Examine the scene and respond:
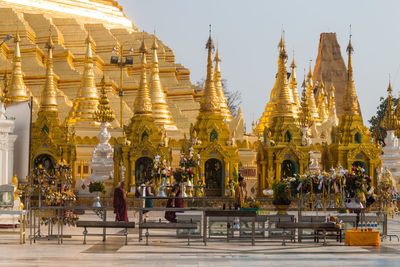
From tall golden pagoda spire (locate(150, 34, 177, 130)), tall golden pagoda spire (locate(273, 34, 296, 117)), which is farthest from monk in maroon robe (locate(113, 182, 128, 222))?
tall golden pagoda spire (locate(150, 34, 177, 130))

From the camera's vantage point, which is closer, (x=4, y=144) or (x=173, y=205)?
(x=173, y=205)

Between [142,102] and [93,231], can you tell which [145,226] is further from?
[142,102]

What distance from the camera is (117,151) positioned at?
33.6m

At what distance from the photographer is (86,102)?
40.8 metres

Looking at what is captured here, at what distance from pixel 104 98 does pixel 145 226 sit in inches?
810

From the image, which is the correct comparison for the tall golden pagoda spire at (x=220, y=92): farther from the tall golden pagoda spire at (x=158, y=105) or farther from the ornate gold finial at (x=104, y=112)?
the ornate gold finial at (x=104, y=112)

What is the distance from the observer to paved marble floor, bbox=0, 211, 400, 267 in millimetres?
13328

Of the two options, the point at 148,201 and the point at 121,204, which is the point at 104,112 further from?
the point at 121,204

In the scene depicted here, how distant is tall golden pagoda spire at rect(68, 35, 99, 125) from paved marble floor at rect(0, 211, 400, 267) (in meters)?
22.2

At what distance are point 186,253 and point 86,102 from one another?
86.9 feet

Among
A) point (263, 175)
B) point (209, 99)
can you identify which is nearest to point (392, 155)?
point (263, 175)

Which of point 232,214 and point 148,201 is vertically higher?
point 148,201

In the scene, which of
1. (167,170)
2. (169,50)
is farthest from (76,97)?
(167,170)

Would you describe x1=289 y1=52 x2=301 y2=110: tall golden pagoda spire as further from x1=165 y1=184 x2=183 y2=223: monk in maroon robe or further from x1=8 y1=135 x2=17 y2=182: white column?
x1=165 y1=184 x2=183 y2=223: monk in maroon robe
